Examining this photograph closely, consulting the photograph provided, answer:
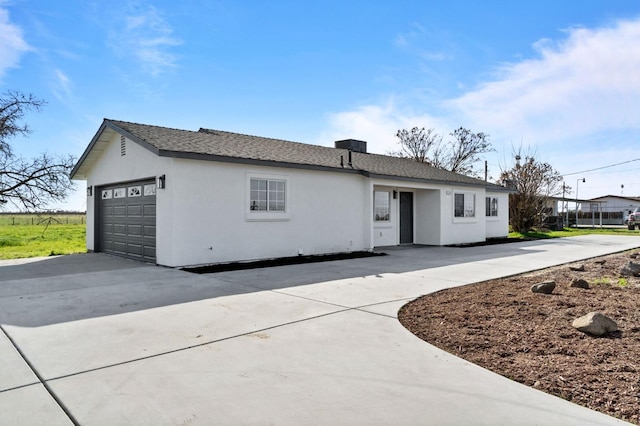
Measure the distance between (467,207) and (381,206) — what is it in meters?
4.74

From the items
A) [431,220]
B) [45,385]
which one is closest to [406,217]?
[431,220]

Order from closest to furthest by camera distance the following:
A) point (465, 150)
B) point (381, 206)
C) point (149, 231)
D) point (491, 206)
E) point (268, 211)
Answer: point (149, 231)
point (268, 211)
point (381, 206)
point (491, 206)
point (465, 150)

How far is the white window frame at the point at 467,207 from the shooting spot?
17117 millimetres

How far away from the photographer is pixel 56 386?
3.21 meters

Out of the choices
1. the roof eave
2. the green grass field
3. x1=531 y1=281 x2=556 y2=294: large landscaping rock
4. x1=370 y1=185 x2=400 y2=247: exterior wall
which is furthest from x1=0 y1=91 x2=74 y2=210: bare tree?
x1=531 y1=281 x2=556 y2=294: large landscaping rock

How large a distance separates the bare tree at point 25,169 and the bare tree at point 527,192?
2429 centimetres

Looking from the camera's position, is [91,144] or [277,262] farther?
[91,144]

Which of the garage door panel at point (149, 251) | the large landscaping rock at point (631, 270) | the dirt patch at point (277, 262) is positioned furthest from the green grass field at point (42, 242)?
the large landscaping rock at point (631, 270)

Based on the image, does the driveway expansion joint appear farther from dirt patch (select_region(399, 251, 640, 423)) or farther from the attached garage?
the attached garage

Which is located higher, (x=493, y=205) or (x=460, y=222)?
(x=493, y=205)

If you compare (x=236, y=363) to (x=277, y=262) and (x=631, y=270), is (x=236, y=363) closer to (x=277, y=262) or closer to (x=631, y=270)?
(x=277, y=262)

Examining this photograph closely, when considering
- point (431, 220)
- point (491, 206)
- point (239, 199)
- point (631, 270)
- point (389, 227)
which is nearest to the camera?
point (631, 270)

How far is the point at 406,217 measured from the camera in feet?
55.2

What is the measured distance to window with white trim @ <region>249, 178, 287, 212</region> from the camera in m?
11.2
